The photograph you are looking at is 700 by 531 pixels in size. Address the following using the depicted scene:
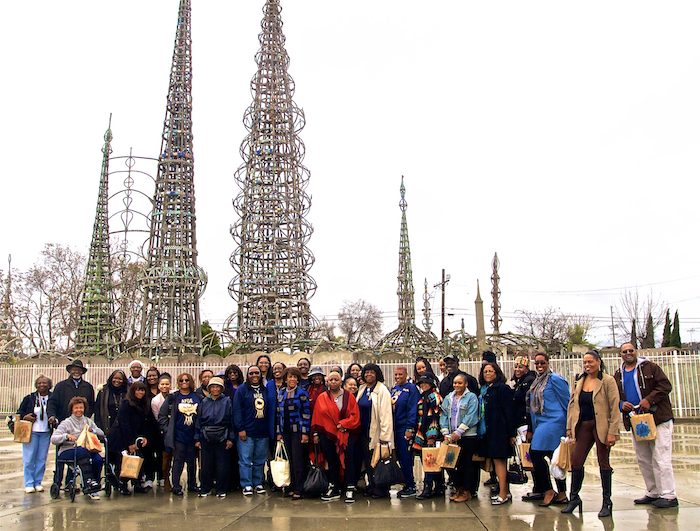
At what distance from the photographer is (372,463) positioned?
8703 mm

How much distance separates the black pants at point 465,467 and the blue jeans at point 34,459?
5.70 meters

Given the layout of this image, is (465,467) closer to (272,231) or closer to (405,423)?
(405,423)

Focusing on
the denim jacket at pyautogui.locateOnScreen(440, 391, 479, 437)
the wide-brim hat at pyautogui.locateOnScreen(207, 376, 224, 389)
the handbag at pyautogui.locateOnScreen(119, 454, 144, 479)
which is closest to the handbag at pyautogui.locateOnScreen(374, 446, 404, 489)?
the denim jacket at pyautogui.locateOnScreen(440, 391, 479, 437)

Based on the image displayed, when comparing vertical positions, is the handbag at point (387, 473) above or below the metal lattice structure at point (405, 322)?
below

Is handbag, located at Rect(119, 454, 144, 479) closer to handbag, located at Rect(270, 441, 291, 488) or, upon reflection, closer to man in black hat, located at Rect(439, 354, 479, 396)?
handbag, located at Rect(270, 441, 291, 488)

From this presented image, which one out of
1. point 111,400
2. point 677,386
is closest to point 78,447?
point 111,400

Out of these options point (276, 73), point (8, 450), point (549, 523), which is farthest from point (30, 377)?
point (549, 523)

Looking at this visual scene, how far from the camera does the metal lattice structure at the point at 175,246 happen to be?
103 feet

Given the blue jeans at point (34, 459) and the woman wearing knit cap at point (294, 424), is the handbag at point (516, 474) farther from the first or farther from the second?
the blue jeans at point (34, 459)

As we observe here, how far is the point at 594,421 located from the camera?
757 centimetres

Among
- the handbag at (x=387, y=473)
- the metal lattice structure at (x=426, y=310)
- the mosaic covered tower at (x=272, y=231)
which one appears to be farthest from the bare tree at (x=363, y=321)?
the handbag at (x=387, y=473)

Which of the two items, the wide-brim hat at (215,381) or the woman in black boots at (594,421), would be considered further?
the wide-brim hat at (215,381)

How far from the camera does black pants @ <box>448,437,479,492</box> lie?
328 inches

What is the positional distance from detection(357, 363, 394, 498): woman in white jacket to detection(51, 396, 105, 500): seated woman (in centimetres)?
351
